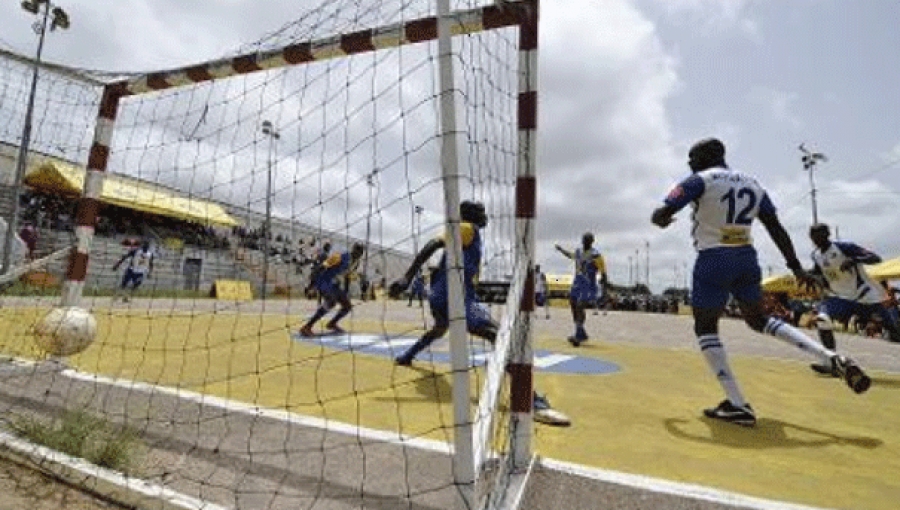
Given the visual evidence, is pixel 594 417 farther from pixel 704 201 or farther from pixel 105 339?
pixel 105 339

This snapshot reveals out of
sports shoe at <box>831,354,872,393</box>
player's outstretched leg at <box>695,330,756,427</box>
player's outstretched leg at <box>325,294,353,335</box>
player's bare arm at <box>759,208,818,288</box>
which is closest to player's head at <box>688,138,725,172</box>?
player's bare arm at <box>759,208,818,288</box>

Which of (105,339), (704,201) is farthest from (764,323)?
(105,339)

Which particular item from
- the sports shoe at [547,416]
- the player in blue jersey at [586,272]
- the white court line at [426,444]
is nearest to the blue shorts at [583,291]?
the player in blue jersey at [586,272]

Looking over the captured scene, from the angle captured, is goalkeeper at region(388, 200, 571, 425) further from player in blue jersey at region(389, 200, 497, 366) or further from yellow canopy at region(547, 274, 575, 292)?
yellow canopy at region(547, 274, 575, 292)

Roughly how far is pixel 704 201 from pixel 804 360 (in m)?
5.61

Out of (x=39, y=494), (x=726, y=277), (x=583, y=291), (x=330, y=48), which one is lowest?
(x=39, y=494)

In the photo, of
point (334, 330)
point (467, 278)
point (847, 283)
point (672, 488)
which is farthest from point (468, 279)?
point (334, 330)

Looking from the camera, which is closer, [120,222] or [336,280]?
[336,280]

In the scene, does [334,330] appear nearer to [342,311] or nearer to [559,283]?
[342,311]

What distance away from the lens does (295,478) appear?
11.3 ft

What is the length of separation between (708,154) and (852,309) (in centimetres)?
440

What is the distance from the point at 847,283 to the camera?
7.94m

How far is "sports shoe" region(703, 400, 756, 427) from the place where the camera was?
4.70 metres

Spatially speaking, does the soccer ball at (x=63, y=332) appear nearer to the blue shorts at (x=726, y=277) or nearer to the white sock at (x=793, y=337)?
the blue shorts at (x=726, y=277)
